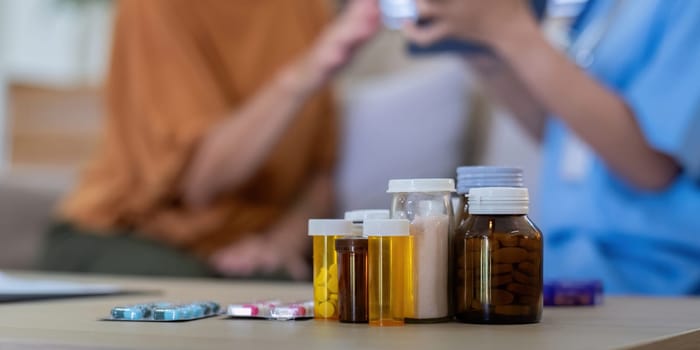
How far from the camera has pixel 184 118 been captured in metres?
1.59

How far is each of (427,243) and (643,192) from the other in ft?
1.86

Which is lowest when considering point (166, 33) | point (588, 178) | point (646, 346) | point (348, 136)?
point (646, 346)

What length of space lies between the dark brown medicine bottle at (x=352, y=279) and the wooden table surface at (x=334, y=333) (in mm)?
14

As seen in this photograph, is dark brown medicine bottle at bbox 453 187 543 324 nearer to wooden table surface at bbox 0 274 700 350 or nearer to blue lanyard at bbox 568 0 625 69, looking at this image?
wooden table surface at bbox 0 274 700 350

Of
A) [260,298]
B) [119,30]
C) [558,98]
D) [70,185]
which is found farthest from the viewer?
[70,185]

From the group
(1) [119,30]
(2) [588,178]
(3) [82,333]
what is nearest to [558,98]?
(2) [588,178]

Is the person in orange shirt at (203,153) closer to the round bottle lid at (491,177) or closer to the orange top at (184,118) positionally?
the orange top at (184,118)

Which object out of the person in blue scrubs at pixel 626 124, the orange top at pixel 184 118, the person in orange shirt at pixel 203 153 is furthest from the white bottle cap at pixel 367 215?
the orange top at pixel 184 118

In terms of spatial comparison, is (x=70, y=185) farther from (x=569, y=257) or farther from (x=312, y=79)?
(x=569, y=257)

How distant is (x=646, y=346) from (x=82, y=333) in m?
0.29

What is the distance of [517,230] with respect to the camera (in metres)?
0.56

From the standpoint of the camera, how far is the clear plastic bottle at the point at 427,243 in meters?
0.57

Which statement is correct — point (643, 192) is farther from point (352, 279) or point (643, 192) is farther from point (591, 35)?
point (352, 279)

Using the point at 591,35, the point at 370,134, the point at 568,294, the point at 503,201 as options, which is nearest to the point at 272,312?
the point at 503,201
